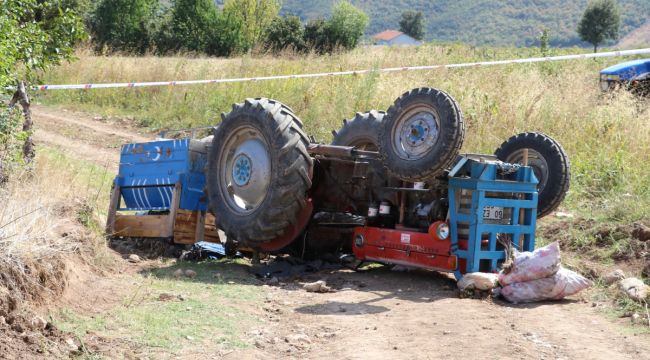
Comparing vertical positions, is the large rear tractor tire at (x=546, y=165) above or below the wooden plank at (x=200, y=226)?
above

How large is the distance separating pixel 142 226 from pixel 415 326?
4056 millimetres

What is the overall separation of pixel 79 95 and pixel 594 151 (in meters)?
13.4

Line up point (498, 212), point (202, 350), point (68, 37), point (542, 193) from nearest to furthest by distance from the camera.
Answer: point (202, 350)
point (498, 212)
point (542, 193)
point (68, 37)

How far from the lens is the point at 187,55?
80.2 ft

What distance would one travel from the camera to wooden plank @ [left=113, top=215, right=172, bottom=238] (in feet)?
28.2

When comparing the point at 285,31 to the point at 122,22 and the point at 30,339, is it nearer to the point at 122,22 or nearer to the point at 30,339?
the point at 122,22

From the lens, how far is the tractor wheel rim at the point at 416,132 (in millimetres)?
6816

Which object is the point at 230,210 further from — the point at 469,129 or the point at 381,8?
the point at 381,8

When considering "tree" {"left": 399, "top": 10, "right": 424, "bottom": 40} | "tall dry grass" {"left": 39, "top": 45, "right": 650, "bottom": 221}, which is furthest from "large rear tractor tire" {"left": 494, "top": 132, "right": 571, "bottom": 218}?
"tree" {"left": 399, "top": 10, "right": 424, "bottom": 40}

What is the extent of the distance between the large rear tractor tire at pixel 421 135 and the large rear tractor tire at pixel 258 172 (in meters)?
0.92

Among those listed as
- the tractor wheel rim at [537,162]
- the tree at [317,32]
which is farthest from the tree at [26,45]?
the tree at [317,32]

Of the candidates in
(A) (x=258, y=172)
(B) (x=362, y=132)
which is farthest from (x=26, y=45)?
(B) (x=362, y=132)

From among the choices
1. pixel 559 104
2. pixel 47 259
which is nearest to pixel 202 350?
pixel 47 259

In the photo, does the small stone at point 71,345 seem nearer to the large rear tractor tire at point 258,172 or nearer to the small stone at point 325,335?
the small stone at point 325,335
